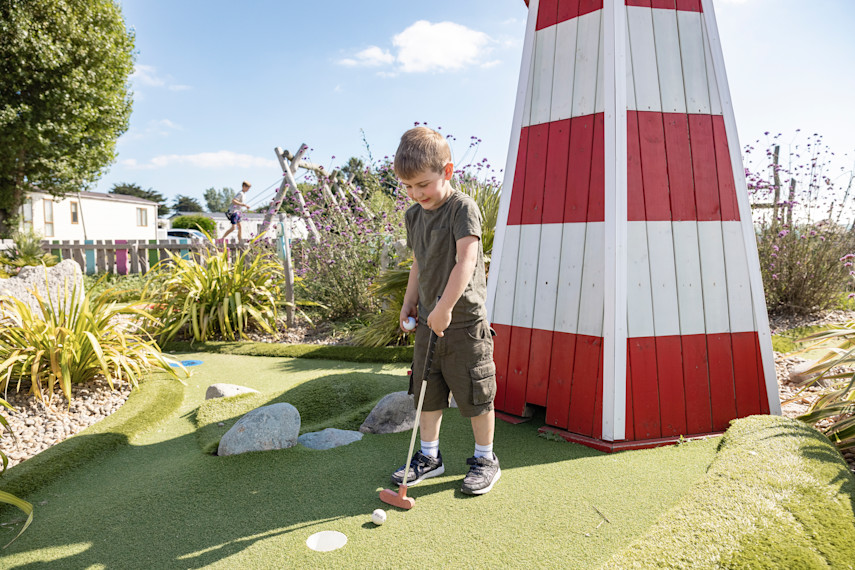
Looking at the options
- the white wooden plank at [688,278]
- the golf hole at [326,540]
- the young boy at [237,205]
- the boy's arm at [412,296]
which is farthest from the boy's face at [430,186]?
the young boy at [237,205]

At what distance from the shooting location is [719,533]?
1.68 metres

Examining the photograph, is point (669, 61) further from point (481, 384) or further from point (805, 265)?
point (805, 265)

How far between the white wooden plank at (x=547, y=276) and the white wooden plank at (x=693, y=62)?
3.45ft

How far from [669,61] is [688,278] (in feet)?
4.09

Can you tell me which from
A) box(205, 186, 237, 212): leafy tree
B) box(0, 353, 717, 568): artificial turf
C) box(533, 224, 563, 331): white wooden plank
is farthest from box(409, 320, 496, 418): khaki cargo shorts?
box(205, 186, 237, 212): leafy tree

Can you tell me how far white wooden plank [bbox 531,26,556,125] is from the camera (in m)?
3.36

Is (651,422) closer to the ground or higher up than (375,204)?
closer to the ground

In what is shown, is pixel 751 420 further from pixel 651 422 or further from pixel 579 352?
pixel 579 352

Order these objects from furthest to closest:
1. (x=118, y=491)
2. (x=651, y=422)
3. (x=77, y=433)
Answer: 1. (x=77, y=433)
2. (x=651, y=422)
3. (x=118, y=491)

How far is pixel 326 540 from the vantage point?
6.61 feet

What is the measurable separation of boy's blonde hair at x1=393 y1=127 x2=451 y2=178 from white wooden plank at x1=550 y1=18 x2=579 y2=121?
1319 mm

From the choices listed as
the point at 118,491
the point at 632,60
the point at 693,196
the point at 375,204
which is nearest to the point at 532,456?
the point at 693,196

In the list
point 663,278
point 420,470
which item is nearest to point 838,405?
point 663,278

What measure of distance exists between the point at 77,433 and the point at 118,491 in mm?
985
